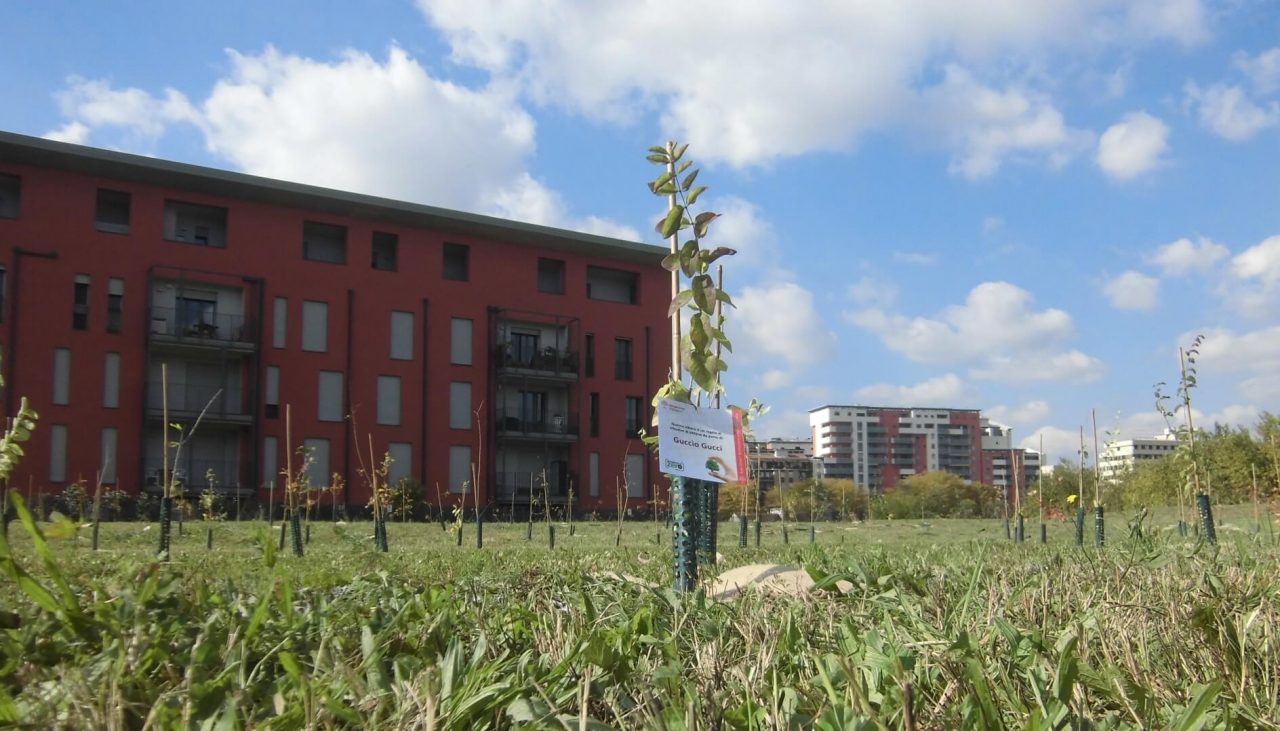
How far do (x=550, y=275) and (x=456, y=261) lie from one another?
3924mm

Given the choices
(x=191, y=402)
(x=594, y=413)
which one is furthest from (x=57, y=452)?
(x=594, y=413)

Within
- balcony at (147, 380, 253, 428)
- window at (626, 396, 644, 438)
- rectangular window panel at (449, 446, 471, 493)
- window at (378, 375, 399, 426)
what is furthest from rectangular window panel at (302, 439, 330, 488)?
window at (626, 396, 644, 438)

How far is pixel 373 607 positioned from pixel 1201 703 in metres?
1.82

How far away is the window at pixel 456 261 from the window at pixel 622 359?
6.33 metres

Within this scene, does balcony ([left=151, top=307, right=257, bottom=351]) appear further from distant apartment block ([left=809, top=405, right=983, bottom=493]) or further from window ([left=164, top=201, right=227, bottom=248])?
distant apartment block ([left=809, top=405, right=983, bottom=493])

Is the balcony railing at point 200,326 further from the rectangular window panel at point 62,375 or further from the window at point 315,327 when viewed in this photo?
the rectangular window panel at point 62,375

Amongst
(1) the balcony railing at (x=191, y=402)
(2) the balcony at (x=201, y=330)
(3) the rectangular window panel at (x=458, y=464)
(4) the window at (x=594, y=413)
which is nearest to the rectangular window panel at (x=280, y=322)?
(2) the balcony at (x=201, y=330)

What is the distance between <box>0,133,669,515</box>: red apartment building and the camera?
90.2 feet

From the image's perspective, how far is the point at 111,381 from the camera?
28078mm

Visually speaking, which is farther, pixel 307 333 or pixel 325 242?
pixel 325 242

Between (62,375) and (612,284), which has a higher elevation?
→ (612,284)

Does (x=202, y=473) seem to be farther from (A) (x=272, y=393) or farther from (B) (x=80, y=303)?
(B) (x=80, y=303)

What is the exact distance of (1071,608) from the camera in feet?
8.82

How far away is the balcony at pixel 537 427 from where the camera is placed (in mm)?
33969
